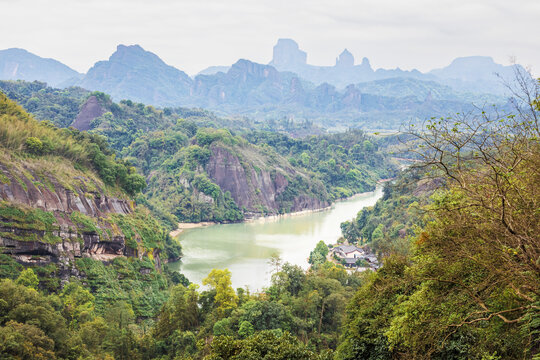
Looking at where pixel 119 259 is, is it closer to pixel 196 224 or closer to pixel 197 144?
pixel 196 224

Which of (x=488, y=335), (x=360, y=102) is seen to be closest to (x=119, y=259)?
(x=488, y=335)

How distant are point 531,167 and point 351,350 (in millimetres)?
6535

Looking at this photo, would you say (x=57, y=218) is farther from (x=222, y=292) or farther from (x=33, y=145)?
(x=222, y=292)

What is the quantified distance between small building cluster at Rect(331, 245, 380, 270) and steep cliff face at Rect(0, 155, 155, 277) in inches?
584

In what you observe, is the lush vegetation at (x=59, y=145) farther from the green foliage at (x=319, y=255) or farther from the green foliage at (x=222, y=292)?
the green foliage at (x=319, y=255)

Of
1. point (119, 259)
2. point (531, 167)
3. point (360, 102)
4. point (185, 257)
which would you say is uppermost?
point (360, 102)

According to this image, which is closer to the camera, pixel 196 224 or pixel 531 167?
pixel 531 167

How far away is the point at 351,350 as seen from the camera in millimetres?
10094

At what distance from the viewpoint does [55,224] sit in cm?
2108

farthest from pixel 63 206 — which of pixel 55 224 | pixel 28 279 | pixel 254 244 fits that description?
pixel 254 244

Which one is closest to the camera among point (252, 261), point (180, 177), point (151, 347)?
point (151, 347)

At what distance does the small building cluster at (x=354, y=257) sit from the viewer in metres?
31.7

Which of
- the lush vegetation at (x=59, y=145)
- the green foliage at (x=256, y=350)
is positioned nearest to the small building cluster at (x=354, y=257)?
the lush vegetation at (x=59, y=145)

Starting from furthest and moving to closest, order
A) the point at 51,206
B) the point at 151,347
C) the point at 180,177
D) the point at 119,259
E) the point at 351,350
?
the point at 180,177 → the point at 119,259 → the point at 51,206 → the point at 151,347 → the point at 351,350
